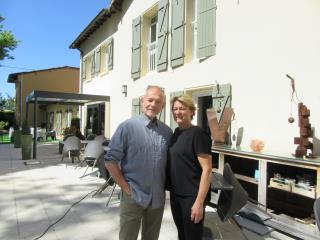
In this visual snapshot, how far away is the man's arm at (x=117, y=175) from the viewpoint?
8.08 ft

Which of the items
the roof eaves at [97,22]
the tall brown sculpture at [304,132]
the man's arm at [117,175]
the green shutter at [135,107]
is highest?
the roof eaves at [97,22]

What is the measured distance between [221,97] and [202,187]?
4.15 m

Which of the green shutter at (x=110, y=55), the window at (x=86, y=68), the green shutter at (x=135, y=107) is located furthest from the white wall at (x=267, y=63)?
the window at (x=86, y=68)

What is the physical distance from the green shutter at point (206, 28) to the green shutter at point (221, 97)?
738mm


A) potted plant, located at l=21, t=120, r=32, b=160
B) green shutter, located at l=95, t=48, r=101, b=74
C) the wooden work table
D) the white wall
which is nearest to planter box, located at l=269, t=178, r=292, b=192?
the wooden work table

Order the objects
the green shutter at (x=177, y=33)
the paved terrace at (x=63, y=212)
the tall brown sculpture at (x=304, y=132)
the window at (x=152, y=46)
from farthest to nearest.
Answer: the window at (x=152, y=46) < the green shutter at (x=177, y=33) < the tall brown sculpture at (x=304, y=132) < the paved terrace at (x=63, y=212)

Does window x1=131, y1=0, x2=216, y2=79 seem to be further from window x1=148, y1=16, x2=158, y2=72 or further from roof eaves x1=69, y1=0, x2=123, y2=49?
roof eaves x1=69, y1=0, x2=123, y2=49

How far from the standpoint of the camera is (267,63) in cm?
544

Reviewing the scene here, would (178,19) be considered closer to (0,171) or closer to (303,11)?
(303,11)

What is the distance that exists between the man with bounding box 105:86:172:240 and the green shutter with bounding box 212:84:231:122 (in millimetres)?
3773

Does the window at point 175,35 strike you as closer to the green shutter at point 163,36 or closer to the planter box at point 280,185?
the green shutter at point 163,36

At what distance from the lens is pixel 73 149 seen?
9453 mm

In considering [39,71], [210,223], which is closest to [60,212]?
[210,223]

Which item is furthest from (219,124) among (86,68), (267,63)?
(86,68)
